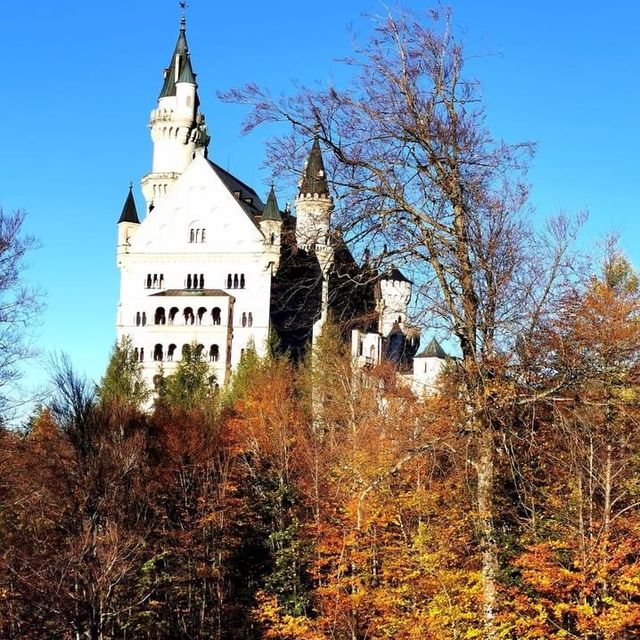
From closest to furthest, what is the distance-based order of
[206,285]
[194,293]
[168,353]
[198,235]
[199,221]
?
[168,353], [194,293], [206,285], [198,235], [199,221]

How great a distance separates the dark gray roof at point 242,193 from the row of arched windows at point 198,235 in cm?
404

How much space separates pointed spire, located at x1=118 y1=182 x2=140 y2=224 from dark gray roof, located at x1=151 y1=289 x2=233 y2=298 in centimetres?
956

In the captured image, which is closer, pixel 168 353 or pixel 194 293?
pixel 168 353

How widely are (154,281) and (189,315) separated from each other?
4788 millimetres

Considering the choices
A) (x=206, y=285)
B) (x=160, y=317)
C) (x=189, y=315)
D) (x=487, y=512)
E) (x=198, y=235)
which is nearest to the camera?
(x=487, y=512)

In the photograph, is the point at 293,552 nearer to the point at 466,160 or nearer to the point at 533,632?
the point at 533,632

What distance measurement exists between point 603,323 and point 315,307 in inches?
527

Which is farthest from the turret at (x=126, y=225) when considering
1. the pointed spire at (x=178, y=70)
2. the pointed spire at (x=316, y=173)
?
the pointed spire at (x=316, y=173)

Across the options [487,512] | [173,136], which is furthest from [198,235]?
[487,512]

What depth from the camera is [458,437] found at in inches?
500

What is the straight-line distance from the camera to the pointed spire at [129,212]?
90125mm

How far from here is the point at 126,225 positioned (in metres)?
89.6

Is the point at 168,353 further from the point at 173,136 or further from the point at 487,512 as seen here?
Result: the point at 487,512

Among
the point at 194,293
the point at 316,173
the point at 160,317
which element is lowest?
the point at 316,173
